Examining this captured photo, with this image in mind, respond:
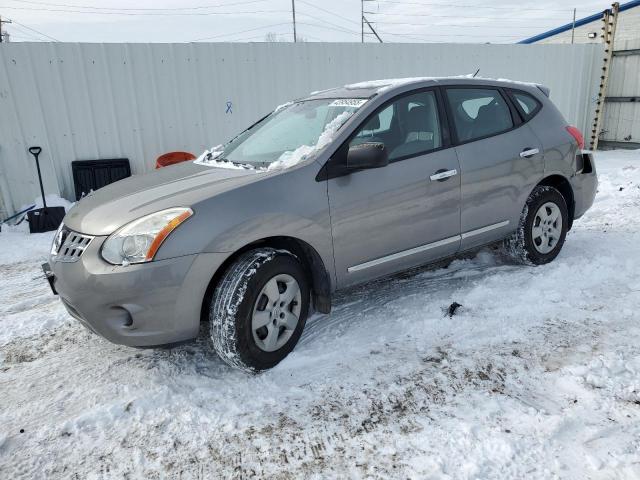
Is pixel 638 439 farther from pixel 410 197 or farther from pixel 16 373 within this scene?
pixel 16 373

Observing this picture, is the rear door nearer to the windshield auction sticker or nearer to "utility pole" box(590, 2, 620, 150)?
the windshield auction sticker

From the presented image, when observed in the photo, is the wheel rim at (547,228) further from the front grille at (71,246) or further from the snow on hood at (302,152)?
the front grille at (71,246)

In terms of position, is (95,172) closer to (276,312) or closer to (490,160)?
(276,312)

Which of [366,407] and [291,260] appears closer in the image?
[366,407]

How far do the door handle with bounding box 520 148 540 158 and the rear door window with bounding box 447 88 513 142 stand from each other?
0.24m

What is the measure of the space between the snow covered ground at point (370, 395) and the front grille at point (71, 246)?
76cm

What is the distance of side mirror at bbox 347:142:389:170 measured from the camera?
3.06 m

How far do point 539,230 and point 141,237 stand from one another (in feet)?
11.1

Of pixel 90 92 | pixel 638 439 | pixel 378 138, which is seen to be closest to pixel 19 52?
pixel 90 92

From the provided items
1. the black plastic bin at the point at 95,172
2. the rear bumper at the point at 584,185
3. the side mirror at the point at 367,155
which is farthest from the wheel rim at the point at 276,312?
the black plastic bin at the point at 95,172

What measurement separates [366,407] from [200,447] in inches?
34.4

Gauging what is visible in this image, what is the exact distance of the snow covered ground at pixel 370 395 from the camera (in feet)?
7.45

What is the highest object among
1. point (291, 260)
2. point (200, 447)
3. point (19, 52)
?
point (19, 52)

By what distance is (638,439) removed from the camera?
229 cm
